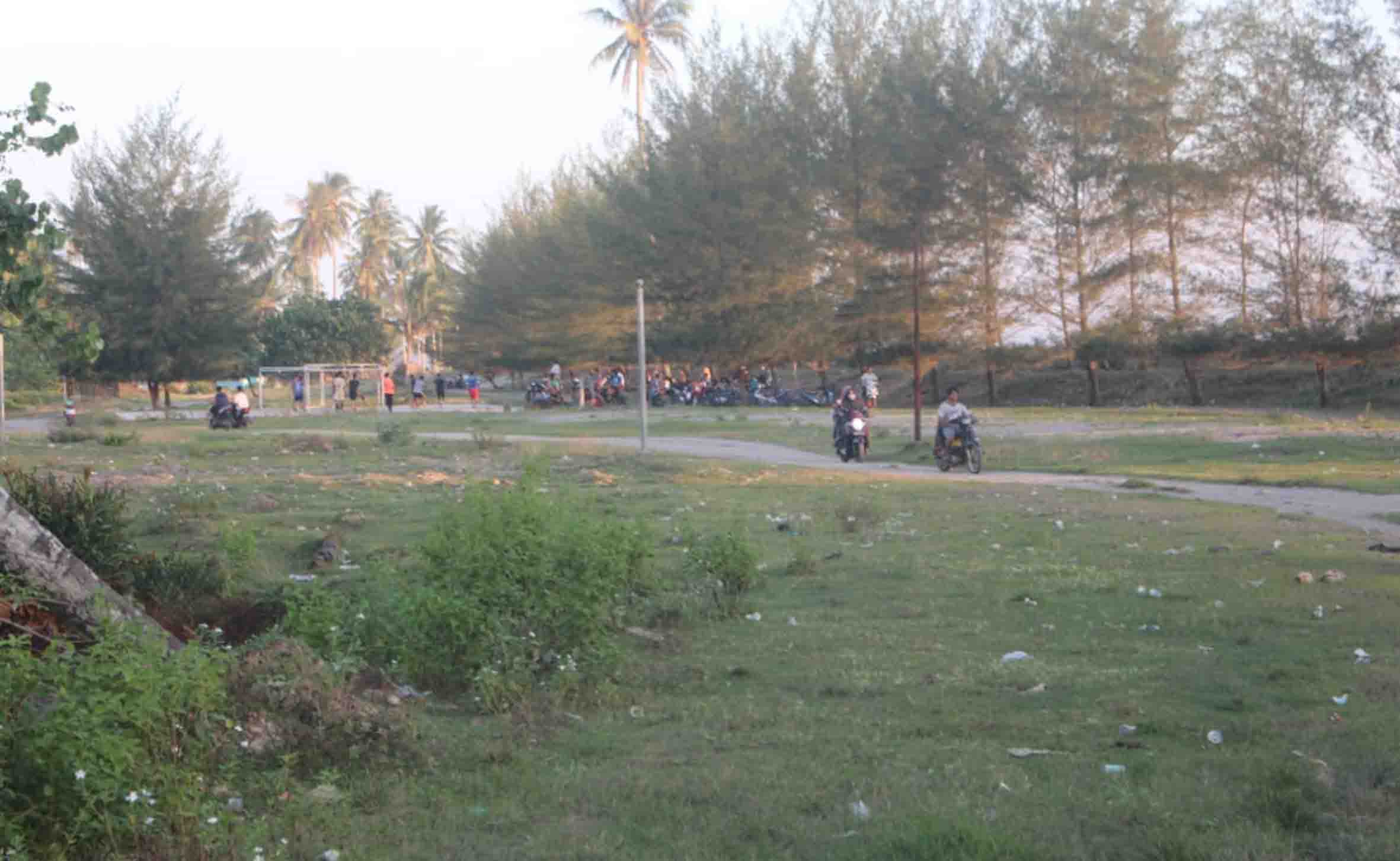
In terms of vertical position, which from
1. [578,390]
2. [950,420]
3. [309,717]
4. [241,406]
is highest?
[578,390]

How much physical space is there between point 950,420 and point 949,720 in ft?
62.7

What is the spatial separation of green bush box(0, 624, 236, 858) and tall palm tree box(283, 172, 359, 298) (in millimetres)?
122313

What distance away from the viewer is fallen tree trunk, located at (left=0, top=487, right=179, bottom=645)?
668 centimetres

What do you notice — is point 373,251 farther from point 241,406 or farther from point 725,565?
point 725,565

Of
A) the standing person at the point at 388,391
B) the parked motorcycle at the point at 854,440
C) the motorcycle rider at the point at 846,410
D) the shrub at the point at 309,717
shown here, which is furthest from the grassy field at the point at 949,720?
the standing person at the point at 388,391

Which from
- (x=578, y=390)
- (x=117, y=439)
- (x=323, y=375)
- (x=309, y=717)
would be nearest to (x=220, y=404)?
(x=117, y=439)

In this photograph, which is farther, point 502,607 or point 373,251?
point 373,251

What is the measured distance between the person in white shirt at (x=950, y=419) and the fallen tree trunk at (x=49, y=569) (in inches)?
784

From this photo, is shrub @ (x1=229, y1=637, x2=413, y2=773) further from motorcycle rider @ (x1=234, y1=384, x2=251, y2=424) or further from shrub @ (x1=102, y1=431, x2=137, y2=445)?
motorcycle rider @ (x1=234, y1=384, x2=251, y2=424)

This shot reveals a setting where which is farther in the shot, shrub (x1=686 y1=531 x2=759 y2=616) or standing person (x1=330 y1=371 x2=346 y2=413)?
standing person (x1=330 y1=371 x2=346 y2=413)

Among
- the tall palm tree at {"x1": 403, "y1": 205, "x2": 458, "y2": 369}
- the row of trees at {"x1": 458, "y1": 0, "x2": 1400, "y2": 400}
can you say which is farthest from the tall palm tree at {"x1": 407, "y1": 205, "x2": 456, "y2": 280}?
the row of trees at {"x1": 458, "y1": 0, "x2": 1400, "y2": 400}

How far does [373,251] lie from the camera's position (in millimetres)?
129000

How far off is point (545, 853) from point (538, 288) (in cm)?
6954

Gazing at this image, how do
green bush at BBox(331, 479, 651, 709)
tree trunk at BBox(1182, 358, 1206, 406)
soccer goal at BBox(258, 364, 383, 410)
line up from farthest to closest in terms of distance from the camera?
1. soccer goal at BBox(258, 364, 383, 410)
2. tree trunk at BBox(1182, 358, 1206, 406)
3. green bush at BBox(331, 479, 651, 709)
